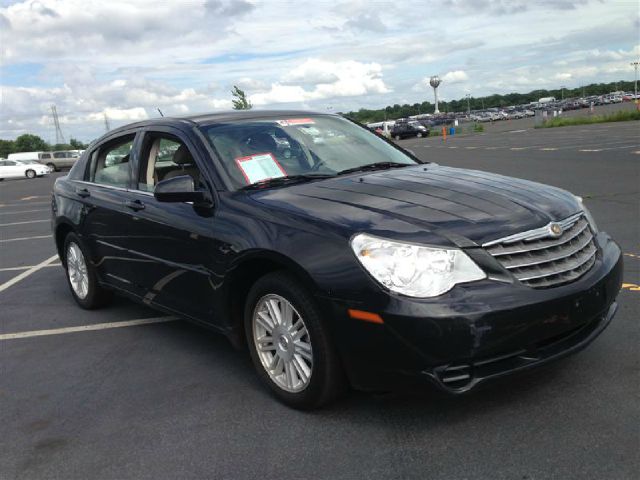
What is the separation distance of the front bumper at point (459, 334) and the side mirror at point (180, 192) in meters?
1.22

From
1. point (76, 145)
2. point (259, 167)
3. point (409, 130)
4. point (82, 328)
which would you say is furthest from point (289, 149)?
point (76, 145)

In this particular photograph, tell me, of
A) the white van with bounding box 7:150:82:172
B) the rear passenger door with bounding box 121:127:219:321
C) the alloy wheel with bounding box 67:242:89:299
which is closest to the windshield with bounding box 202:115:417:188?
the rear passenger door with bounding box 121:127:219:321

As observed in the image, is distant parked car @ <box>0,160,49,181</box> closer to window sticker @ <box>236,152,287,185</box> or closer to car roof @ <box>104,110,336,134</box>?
car roof @ <box>104,110,336,134</box>

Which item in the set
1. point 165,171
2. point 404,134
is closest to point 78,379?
point 165,171

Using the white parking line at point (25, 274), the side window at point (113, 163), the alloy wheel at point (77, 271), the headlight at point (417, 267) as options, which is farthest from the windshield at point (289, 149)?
the white parking line at point (25, 274)

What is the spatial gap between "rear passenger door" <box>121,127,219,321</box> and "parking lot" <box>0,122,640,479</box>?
1.58 feet

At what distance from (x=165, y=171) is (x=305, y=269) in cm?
194

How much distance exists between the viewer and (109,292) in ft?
18.5

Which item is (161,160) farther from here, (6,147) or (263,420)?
(6,147)

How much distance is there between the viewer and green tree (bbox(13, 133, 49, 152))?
350ft

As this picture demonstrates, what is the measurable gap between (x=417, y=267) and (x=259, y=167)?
4.85 ft

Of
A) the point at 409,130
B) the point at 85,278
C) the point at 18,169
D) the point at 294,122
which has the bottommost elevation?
the point at 409,130

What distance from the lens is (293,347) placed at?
10.8 feet

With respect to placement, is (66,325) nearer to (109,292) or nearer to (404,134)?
(109,292)
